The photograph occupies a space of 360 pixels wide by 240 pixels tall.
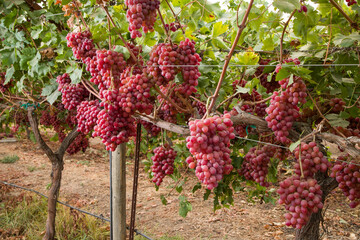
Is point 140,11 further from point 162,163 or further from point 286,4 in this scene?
point 162,163

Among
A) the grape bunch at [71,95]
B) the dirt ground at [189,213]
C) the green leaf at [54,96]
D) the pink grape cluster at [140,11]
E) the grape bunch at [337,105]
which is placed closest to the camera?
the pink grape cluster at [140,11]

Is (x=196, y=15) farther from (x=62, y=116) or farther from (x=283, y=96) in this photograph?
(x=62, y=116)

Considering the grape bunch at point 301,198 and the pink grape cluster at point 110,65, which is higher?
the pink grape cluster at point 110,65

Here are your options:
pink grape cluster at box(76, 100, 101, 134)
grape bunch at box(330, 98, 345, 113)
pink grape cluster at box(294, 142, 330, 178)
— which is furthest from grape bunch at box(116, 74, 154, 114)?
grape bunch at box(330, 98, 345, 113)

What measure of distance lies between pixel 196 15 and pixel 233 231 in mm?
4008

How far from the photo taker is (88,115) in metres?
1.75

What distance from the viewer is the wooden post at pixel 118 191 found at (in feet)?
7.99

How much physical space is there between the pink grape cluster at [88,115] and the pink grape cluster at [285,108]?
38.0 inches

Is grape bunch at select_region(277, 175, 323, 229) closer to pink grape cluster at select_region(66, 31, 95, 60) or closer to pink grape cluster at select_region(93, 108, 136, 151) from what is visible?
pink grape cluster at select_region(93, 108, 136, 151)

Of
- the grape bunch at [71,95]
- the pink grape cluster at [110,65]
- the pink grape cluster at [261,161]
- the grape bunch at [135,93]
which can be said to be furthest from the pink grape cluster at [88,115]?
the pink grape cluster at [261,161]

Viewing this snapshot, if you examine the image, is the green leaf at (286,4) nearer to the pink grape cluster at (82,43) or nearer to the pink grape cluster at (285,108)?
the pink grape cluster at (285,108)

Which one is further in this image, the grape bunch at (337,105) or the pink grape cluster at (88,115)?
the pink grape cluster at (88,115)

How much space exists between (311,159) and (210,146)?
455 mm

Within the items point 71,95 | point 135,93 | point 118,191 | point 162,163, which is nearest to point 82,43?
point 135,93
